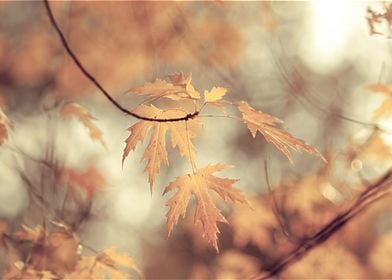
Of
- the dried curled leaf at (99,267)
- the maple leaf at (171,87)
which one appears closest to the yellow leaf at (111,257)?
the dried curled leaf at (99,267)

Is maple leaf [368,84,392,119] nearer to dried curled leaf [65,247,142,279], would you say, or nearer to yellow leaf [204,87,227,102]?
yellow leaf [204,87,227,102]

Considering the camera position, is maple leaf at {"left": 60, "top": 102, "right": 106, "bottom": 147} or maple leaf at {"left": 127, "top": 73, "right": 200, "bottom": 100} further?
maple leaf at {"left": 60, "top": 102, "right": 106, "bottom": 147}

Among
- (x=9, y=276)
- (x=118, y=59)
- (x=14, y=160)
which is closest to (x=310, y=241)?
(x=9, y=276)

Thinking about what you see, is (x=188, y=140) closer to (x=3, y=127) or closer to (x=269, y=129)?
→ (x=269, y=129)

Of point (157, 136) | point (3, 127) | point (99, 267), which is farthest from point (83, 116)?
point (157, 136)

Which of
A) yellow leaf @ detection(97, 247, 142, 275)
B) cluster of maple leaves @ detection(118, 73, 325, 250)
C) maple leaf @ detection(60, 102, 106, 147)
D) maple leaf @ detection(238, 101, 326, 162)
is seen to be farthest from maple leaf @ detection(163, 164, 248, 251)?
maple leaf @ detection(60, 102, 106, 147)
